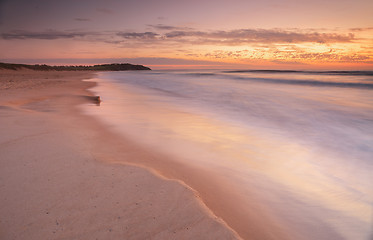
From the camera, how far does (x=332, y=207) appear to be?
2750 millimetres

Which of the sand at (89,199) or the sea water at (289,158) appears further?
the sea water at (289,158)

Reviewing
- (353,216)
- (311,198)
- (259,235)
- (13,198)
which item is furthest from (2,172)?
(353,216)

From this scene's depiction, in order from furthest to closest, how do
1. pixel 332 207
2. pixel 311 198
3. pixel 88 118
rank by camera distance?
pixel 88 118 < pixel 311 198 < pixel 332 207

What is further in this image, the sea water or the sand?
the sea water

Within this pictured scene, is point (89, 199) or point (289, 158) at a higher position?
point (89, 199)

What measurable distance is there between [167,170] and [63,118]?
154 inches

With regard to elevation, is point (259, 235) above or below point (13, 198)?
below

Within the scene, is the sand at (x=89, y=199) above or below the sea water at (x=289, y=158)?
above

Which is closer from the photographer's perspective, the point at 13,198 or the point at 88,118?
the point at 13,198

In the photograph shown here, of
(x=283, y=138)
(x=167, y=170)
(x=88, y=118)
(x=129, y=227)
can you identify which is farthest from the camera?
(x=88, y=118)

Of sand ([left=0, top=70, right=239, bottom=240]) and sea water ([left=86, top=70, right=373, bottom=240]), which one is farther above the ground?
sand ([left=0, top=70, right=239, bottom=240])

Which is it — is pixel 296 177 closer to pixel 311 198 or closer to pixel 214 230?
pixel 311 198

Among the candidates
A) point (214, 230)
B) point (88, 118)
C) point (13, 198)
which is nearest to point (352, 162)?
point (214, 230)

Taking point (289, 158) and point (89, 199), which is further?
point (289, 158)
